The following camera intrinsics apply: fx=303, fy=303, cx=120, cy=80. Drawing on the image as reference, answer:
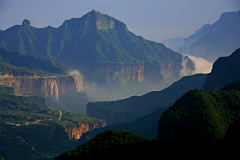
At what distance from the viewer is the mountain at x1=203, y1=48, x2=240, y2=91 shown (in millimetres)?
130050

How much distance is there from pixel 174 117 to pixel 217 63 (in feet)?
271

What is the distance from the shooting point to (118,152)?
156ft

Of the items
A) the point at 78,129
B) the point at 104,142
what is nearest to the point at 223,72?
the point at 78,129

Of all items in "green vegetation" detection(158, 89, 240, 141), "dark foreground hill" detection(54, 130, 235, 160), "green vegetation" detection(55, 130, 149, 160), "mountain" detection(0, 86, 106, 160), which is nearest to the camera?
"dark foreground hill" detection(54, 130, 235, 160)

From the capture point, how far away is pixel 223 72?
452 feet

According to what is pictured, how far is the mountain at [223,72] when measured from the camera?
130050 mm

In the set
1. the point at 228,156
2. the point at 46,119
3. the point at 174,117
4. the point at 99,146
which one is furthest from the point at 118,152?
the point at 46,119

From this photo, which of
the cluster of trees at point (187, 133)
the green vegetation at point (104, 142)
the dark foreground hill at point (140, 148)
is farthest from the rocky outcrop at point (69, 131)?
the dark foreground hill at point (140, 148)

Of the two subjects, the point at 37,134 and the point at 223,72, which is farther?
the point at 37,134

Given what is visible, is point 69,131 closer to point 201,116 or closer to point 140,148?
point 201,116

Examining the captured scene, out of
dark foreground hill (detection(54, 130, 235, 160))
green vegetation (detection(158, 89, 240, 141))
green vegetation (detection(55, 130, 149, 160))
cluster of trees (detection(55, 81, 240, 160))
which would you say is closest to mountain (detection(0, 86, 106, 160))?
green vegetation (detection(158, 89, 240, 141))

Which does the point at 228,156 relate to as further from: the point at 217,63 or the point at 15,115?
the point at 15,115

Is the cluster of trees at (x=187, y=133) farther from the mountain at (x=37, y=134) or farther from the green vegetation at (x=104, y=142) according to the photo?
the mountain at (x=37, y=134)

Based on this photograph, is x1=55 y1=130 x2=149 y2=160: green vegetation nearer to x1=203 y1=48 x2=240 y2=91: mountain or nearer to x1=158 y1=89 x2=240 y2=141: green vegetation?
x1=158 y1=89 x2=240 y2=141: green vegetation
